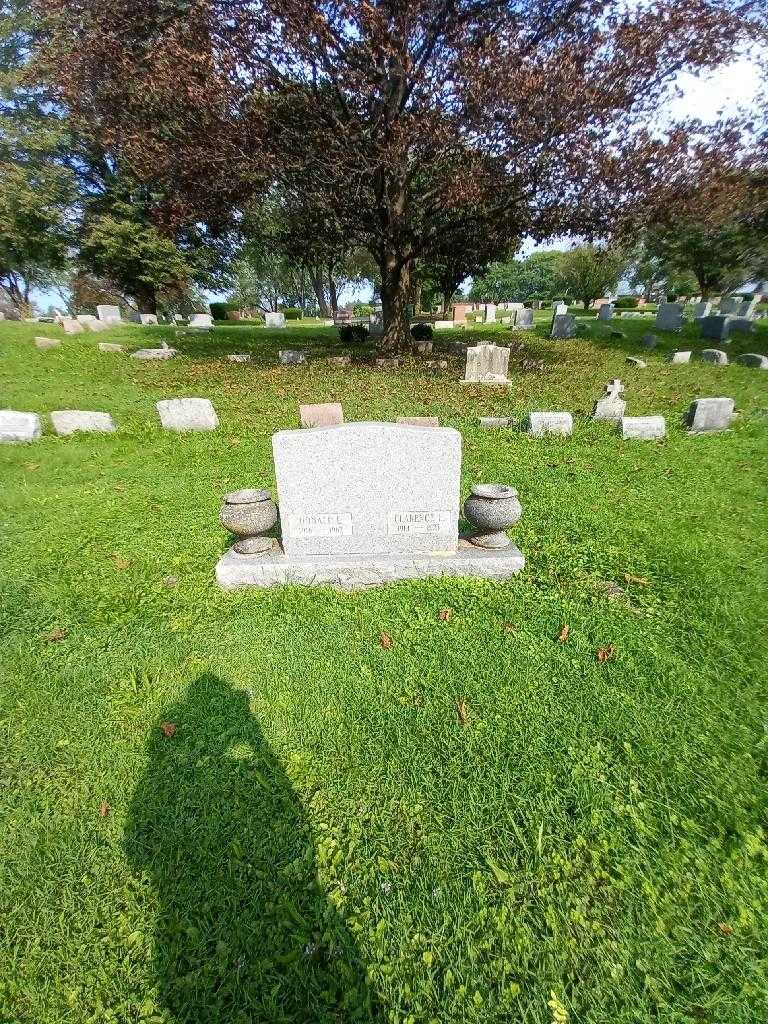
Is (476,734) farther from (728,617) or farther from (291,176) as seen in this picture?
(291,176)

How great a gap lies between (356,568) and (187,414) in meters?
5.97

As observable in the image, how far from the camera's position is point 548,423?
7727mm

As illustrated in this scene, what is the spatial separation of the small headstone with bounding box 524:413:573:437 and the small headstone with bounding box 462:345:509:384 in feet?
14.3

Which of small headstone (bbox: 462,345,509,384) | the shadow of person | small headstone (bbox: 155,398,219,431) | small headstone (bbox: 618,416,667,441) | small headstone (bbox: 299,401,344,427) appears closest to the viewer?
the shadow of person

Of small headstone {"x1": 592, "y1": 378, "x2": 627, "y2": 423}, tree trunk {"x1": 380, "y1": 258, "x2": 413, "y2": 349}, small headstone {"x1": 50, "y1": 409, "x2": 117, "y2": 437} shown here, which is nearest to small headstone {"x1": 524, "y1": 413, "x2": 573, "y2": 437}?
small headstone {"x1": 592, "y1": 378, "x2": 627, "y2": 423}

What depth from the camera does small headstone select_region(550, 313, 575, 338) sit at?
20.9 m

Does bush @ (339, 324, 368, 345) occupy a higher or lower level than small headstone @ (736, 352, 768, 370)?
higher

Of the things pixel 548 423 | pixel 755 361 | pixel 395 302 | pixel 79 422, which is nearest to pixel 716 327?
pixel 755 361

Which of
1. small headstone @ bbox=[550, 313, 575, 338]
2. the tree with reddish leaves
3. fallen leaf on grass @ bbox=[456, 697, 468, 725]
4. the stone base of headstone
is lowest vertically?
fallen leaf on grass @ bbox=[456, 697, 468, 725]

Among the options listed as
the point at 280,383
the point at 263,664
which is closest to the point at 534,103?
the point at 280,383

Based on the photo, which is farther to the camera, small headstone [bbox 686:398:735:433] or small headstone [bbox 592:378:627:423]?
small headstone [bbox 592:378:627:423]

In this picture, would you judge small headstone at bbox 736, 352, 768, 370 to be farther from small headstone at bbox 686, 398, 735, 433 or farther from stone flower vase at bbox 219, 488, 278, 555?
stone flower vase at bbox 219, 488, 278, 555

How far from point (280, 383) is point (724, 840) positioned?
38.2 feet

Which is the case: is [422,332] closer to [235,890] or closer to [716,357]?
[716,357]
